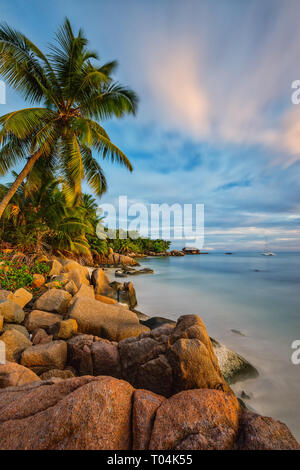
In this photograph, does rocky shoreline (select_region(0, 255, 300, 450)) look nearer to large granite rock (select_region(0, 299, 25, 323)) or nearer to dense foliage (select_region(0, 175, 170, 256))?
large granite rock (select_region(0, 299, 25, 323))

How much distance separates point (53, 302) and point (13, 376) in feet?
9.27

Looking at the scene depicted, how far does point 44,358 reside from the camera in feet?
10.4

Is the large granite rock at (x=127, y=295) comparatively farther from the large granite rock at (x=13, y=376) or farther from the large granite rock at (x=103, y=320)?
the large granite rock at (x=13, y=376)

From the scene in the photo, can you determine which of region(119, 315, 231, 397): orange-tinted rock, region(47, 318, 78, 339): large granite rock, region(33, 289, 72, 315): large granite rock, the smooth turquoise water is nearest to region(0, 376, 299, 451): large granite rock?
region(119, 315, 231, 397): orange-tinted rock

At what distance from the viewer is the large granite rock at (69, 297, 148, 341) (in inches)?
175

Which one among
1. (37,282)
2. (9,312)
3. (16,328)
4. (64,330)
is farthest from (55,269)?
(64,330)

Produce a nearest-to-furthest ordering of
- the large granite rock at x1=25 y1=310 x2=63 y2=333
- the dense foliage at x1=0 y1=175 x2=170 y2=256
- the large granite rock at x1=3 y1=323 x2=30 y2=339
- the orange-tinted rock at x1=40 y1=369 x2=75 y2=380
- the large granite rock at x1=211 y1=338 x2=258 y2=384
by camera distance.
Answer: the orange-tinted rock at x1=40 y1=369 x2=75 y2=380, the large granite rock at x1=3 y1=323 x2=30 y2=339, the large granite rock at x1=211 y1=338 x2=258 y2=384, the large granite rock at x1=25 y1=310 x2=63 y2=333, the dense foliage at x1=0 y1=175 x2=170 y2=256

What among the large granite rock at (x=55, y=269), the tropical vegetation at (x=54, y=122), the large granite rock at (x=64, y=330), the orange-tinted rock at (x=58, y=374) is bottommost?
the orange-tinted rock at (x=58, y=374)

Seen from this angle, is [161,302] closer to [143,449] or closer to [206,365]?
[206,365]

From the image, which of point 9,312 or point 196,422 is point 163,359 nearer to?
point 196,422

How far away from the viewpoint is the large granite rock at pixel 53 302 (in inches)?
199

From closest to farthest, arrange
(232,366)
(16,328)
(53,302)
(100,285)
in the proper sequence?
(16,328) < (232,366) < (53,302) < (100,285)

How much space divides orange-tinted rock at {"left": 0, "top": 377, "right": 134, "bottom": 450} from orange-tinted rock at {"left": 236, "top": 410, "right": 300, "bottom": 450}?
2.60 feet

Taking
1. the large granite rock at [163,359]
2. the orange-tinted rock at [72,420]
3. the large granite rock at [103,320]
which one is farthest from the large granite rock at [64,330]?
the orange-tinted rock at [72,420]
